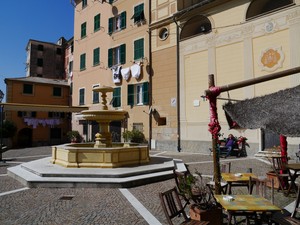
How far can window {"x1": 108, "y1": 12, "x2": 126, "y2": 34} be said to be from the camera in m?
23.8

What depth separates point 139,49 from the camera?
22031 millimetres

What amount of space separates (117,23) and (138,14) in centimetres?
337

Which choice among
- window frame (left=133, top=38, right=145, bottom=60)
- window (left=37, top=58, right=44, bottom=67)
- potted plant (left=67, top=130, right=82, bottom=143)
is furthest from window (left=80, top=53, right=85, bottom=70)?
window (left=37, top=58, right=44, bottom=67)

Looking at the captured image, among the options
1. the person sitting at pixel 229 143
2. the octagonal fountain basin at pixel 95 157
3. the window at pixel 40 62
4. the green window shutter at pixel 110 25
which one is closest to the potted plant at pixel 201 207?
the octagonal fountain basin at pixel 95 157

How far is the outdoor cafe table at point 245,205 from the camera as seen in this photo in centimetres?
412

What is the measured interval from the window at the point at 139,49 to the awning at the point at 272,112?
17.4 metres

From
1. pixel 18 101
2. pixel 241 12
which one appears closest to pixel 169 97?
pixel 241 12

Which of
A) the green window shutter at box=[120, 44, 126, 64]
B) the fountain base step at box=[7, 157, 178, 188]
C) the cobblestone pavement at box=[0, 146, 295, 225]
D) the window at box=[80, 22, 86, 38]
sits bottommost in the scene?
the cobblestone pavement at box=[0, 146, 295, 225]

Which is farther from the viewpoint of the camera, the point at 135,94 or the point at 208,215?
the point at 135,94

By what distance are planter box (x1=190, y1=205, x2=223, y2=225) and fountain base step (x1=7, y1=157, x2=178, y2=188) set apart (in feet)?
13.3

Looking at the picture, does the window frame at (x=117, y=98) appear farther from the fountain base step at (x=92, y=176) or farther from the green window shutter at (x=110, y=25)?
the fountain base step at (x=92, y=176)

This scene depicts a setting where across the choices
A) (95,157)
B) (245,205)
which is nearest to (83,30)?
(95,157)

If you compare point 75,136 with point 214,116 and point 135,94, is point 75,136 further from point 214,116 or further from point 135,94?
point 214,116

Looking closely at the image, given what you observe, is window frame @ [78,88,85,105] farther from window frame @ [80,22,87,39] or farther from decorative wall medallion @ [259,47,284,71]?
decorative wall medallion @ [259,47,284,71]
